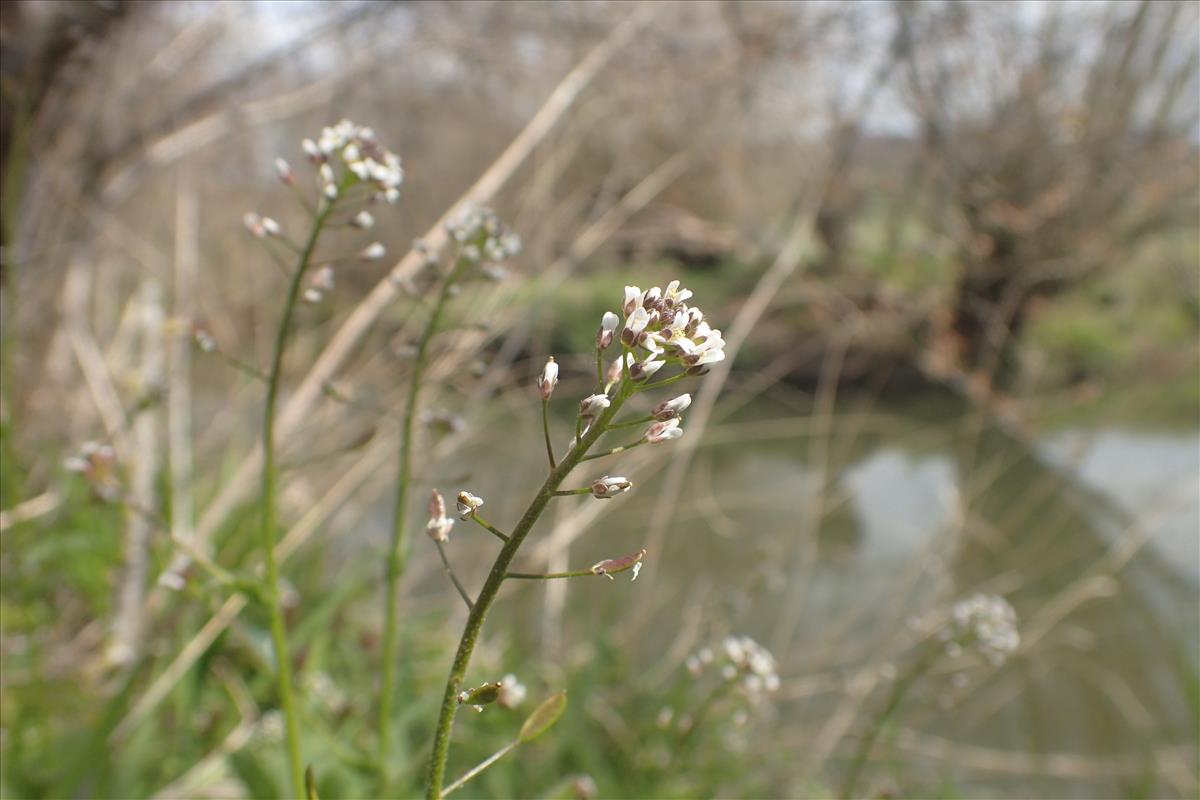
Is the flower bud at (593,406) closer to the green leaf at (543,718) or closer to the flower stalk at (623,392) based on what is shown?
the flower stalk at (623,392)

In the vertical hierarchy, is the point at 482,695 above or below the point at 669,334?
below

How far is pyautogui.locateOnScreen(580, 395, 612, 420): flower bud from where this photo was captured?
54 centimetres

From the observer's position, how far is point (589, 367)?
2.55 m

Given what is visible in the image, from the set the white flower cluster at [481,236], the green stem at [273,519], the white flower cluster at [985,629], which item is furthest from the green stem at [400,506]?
the white flower cluster at [985,629]

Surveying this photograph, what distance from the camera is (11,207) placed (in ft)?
4.89

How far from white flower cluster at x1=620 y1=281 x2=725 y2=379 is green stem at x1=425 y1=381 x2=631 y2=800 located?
1.1 inches

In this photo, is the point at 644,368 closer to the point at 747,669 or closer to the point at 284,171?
the point at 284,171

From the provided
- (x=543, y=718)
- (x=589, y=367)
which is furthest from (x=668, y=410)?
(x=589, y=367)

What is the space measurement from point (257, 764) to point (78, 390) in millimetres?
2191

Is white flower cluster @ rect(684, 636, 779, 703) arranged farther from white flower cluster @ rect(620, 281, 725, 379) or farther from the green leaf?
white flower cluster @ rect(620, 281, 725, 379)

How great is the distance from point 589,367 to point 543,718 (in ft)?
6.29

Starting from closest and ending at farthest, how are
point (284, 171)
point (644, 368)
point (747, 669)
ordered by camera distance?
point (644, 368) → point (284, 171) → point (747, 669)

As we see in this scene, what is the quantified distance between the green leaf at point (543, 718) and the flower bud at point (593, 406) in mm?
229

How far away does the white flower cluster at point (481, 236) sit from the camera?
1.14 metres
